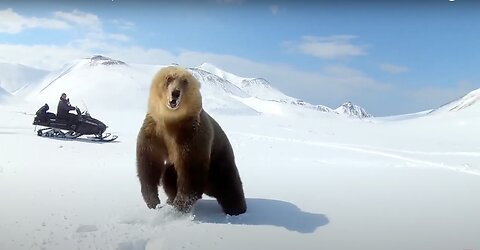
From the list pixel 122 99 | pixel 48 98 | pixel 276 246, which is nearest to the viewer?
pixel 276 246

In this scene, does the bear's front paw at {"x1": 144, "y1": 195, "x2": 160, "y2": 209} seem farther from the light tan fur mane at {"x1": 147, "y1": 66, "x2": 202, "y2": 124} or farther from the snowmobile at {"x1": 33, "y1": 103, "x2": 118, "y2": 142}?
the snowmobile at {"x1": 33, "y1": 103, "x2": 118, "y2": 142}

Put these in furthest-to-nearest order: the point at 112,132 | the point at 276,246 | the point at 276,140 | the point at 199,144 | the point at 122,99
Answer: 1. the point at 276,140
2. the point at 112,132
3. the point at 122,99
4. the point at 199,144
5. the point at 276,246

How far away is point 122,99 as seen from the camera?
7.05ft

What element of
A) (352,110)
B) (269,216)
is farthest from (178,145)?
(352,110)

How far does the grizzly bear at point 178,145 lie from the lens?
1.58 meters

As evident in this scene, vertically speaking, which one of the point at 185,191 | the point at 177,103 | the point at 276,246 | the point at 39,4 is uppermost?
the point at 39,4

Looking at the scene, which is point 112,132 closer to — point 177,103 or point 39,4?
point 39,4

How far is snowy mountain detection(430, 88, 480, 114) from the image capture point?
1.99 metres

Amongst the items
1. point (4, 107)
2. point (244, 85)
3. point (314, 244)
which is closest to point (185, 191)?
point (314, 244)

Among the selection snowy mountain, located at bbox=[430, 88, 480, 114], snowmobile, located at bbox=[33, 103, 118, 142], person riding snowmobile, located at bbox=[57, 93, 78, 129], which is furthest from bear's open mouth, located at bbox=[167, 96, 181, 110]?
snowy mountain, located at bbox=[430, 88, 480, 114]

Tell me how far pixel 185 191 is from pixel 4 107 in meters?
0.98

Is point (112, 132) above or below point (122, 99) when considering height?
below

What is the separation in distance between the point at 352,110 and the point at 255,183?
58cm

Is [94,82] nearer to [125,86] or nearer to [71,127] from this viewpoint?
[125,86]
